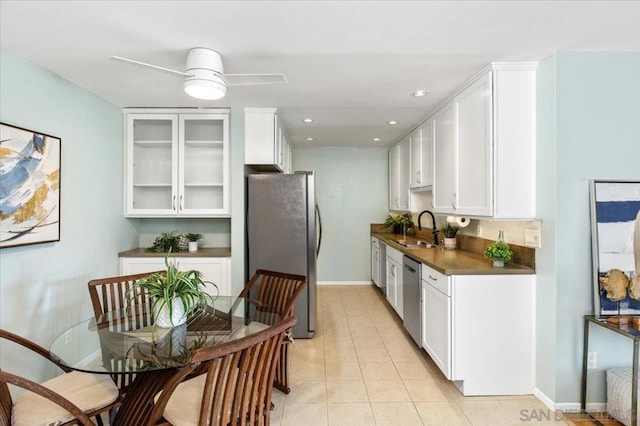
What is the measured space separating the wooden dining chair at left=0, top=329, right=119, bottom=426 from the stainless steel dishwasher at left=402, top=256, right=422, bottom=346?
2386 mm

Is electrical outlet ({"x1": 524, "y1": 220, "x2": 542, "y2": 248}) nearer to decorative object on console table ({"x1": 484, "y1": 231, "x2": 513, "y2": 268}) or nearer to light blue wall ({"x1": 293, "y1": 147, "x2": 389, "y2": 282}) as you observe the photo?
decorative object on console table ({"x1": 484, "y1": 231, "x2": 513, "y2": 268})

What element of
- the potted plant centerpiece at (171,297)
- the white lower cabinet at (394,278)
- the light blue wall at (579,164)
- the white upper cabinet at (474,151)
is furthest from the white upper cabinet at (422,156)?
the potted plant centerpiece at (171,297)

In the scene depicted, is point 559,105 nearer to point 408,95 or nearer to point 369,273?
point 408,95

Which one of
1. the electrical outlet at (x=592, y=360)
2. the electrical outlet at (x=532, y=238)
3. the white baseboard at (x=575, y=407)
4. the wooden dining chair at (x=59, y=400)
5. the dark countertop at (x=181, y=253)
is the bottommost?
the white baseboard at (x=575, y=407)

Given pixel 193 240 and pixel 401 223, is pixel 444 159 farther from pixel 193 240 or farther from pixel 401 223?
pixel 193 240

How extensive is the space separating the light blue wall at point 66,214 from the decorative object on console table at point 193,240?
2.11 feet

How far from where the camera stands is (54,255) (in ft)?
8.76

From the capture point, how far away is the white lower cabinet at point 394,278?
3.98 m

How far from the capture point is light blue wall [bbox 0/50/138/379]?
230 centimetres

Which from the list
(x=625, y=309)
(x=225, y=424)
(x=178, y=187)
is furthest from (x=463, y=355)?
(x=178, y=187)

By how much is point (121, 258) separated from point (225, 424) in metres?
2.65

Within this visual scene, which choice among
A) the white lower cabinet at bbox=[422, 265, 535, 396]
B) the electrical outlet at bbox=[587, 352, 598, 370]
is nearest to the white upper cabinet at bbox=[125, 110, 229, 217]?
the white lower cabinet at bbox=[422, 265, 535, 396]

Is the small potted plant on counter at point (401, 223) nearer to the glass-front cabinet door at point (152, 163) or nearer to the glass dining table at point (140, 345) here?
the glass-front cabinet door at point (152, 163)

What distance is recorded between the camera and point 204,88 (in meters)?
2.14
